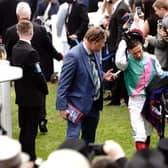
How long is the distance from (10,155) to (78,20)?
27.7 feet

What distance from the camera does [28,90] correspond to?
6438 mm

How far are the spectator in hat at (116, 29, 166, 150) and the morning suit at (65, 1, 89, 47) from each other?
4.42 meters

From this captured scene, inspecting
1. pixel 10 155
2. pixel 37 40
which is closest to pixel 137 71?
pixel 37 40

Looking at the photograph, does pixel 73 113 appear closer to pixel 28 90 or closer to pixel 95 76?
pixel 95 76

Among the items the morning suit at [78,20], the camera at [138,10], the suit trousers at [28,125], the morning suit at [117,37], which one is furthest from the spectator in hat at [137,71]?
the morning suit at [78,20]

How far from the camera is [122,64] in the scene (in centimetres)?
633

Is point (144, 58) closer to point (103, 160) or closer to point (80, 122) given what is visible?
point (80, 122)

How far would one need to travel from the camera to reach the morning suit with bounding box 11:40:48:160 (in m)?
6.28

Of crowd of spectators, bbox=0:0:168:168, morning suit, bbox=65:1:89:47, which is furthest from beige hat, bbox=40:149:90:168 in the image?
morning suit, bbox=65:1:89:47

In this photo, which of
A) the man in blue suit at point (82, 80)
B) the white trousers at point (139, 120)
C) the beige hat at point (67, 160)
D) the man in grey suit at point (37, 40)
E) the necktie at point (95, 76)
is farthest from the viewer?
the man in grey suit at point (37, 40)

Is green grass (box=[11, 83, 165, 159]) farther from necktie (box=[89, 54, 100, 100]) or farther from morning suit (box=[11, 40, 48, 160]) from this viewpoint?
necktie (box=[89, 54, 100, 100])

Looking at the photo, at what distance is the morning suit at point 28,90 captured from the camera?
6.28 meters

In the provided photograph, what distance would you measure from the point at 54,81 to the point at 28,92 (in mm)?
5365

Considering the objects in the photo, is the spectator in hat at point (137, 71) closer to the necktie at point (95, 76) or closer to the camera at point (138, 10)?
the necktie at point (95, 76)
